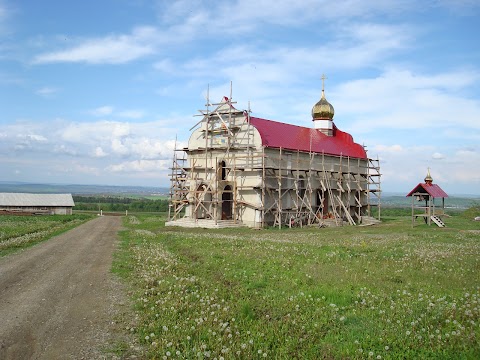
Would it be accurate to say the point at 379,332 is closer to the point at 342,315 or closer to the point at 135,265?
the point at 342,315

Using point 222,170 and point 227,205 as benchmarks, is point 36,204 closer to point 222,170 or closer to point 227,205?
point 227,205

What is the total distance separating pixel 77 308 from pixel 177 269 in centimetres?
504

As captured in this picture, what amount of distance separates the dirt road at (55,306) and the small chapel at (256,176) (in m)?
22.1

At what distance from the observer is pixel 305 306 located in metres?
10.7

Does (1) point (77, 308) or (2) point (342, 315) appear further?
(1) point (77, 308)

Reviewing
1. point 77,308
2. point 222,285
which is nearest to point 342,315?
point 222,285

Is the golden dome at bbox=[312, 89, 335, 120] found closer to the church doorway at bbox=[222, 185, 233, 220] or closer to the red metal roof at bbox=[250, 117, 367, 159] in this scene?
the red metal roof at bbox=[250, 117, 367, 159]

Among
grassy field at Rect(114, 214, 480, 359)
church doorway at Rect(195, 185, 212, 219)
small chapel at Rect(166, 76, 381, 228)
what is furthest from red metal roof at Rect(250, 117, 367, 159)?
grassy field at Rect(114, 214, 480, 359)

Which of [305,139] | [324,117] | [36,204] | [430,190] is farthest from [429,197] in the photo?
[36,204]

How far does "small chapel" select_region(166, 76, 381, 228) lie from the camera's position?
40.6 metres

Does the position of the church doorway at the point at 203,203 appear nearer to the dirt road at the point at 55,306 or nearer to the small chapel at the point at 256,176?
the small chapel at the point at 256,176

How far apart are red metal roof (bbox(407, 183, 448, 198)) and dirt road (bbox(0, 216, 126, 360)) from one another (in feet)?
99.3

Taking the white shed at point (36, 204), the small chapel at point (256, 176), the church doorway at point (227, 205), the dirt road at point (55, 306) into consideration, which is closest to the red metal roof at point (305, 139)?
the small chapel at point (256, 176)

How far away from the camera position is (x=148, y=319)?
32.6 feet
